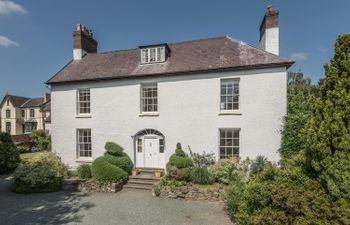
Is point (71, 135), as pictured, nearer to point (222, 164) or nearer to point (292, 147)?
point (222, 164)

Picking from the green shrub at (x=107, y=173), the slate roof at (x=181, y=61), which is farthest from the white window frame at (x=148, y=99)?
the green shrub at (x=107, y=173)

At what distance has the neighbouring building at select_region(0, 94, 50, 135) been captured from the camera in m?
47.0

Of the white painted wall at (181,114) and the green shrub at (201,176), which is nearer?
the green shrub at (201,176)

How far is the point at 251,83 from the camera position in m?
11.9

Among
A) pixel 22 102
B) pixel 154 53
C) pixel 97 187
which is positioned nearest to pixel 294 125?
pixel 154 53

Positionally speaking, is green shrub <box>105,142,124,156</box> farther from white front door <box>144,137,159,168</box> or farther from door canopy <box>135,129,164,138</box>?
white front door <box>144,137,159,168</box>

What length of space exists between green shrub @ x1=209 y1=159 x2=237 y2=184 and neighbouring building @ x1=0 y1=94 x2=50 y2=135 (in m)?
49.2

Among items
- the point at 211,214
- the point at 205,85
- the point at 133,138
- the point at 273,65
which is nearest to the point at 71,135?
the point at 133,138

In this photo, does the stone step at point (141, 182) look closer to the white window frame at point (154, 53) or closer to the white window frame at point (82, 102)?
the white window frame at point (82, 102)

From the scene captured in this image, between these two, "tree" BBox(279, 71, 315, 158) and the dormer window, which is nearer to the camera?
"tree" BBox(279, 71, 315, 158)

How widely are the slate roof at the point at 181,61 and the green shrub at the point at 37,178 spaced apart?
6.80 m

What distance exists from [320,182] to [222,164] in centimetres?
639

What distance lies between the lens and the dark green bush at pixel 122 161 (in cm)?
1270

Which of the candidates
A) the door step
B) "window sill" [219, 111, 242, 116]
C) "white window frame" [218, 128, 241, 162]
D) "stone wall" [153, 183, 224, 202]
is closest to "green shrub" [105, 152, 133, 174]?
the door step
